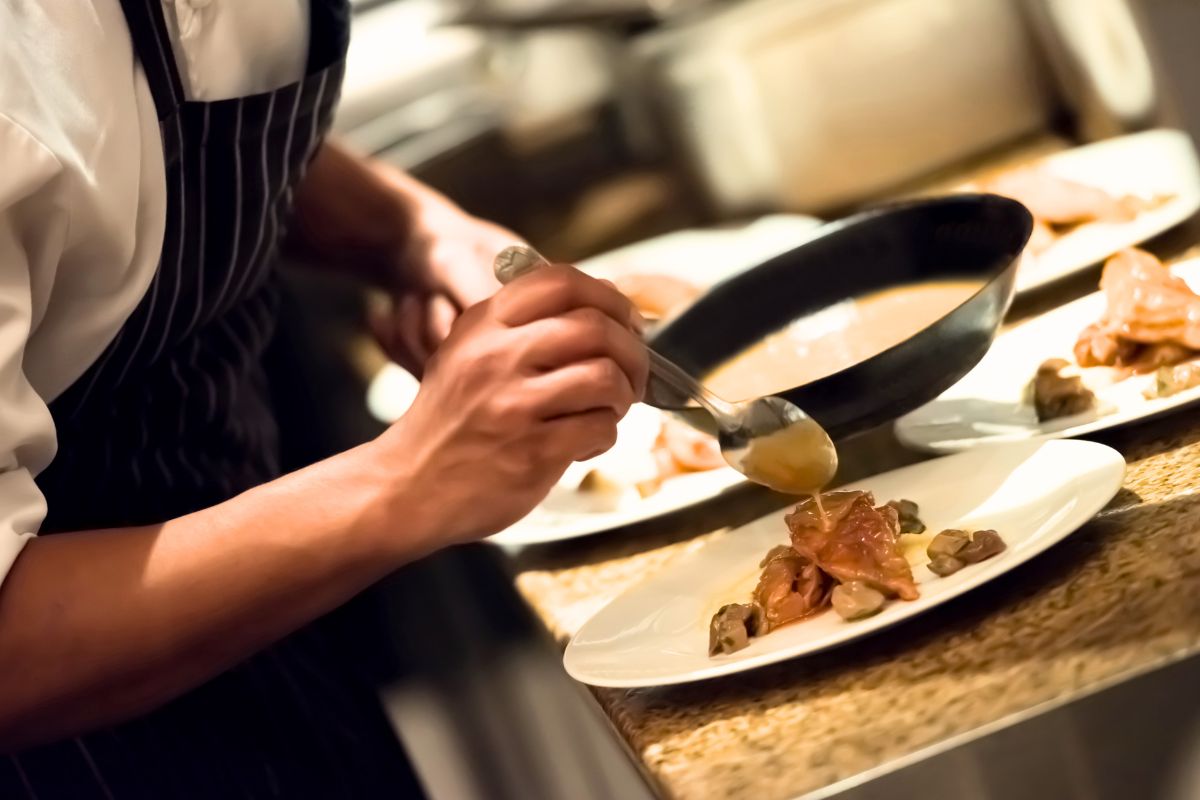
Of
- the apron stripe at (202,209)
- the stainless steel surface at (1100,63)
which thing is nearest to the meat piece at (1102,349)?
the stainless steel surface at (1100,63)

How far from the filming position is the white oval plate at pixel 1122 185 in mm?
1135

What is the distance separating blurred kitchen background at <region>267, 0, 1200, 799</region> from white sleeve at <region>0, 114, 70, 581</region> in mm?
697

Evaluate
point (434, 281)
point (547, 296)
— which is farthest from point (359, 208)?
point (547, 296)

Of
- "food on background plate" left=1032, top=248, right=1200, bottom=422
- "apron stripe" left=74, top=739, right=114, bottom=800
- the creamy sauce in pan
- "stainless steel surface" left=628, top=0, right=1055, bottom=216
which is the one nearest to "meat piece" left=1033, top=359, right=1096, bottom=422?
"food on background plate" left=1032, top=248, right=1200, bottom=422

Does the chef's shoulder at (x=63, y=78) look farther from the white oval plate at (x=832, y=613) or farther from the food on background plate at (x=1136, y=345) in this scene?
the food on background plate at (x=1136, y=345)

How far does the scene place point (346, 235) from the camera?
1.38 m

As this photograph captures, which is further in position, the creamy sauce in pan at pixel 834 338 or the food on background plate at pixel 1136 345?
the creamy sauce in pan at pixel 834 338

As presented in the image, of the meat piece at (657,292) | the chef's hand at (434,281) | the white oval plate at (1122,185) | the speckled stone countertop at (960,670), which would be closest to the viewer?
the speckled stone countertop at (960,670)

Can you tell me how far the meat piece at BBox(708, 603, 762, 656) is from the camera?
76cm

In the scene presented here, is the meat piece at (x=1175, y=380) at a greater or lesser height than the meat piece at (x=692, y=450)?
lesser

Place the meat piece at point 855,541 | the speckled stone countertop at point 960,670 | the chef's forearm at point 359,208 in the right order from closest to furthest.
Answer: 1. the speckled stone countertop at point 960,670
2. the meat piece at point 855,541
3. the chef's forearm at point 359,208

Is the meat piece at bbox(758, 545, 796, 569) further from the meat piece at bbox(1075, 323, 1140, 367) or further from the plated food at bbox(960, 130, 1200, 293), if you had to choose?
the plated food at bbox(960, 130, 1200, 293)

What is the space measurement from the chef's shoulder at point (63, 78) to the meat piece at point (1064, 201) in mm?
758

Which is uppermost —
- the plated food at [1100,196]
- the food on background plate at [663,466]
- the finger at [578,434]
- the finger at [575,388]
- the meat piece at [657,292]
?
the finger at [575,388]
